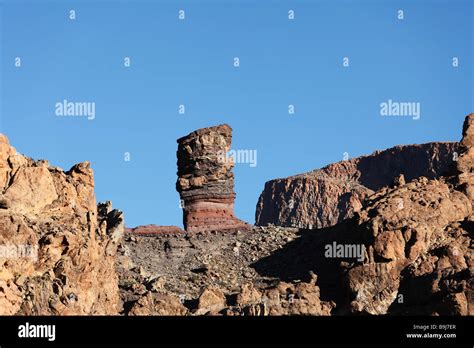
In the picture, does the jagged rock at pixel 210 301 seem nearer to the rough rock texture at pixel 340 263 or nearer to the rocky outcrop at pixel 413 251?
the rough rock texture at pixel 340 263

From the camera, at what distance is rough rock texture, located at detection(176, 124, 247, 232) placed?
12006cm

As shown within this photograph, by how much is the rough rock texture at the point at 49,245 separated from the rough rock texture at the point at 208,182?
67.3 ft

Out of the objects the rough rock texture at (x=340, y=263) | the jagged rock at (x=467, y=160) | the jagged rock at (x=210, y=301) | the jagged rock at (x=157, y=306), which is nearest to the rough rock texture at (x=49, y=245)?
the jagged rock at (x=157, y=306)

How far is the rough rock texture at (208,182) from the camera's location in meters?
120

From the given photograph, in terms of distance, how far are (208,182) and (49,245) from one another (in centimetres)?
3490

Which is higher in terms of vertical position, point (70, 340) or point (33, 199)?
point (33, 199)

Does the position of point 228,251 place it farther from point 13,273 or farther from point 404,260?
point 13,273

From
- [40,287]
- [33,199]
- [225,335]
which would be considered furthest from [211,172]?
[225,335]

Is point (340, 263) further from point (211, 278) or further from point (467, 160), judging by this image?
point (467, 160)

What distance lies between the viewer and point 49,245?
284ft

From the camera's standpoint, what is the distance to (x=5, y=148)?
89.5 metres

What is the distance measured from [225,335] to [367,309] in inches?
1653

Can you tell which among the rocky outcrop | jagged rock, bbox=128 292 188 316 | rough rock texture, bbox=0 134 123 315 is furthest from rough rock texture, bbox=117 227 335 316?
rough rock texture, bbox=0 134 123 315

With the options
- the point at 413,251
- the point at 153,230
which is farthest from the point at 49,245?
the point at 153,230
